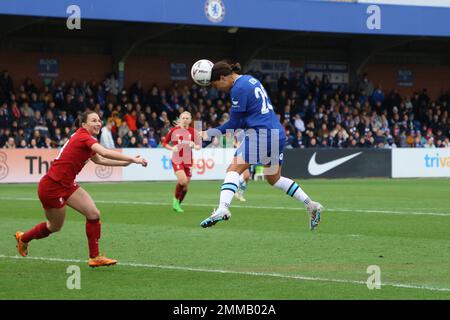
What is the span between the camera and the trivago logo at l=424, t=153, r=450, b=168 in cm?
3844

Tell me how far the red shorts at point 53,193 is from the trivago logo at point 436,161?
96.4 ft

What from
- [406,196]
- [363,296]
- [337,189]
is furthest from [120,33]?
[363,296]

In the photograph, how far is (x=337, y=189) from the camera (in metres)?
28.4

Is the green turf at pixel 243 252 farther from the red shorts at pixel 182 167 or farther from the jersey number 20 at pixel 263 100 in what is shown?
the jersey number 20 at pixel 263 100

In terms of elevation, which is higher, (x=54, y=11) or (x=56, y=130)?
(x=54, y=11)

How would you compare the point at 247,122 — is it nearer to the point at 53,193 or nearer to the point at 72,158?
the point at 72,158

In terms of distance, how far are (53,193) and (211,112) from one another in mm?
26994

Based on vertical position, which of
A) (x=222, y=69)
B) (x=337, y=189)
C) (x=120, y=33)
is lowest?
(x=337, y=189)

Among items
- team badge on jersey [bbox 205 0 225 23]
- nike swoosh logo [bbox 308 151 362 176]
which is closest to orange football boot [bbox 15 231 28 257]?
nike swoosh logo [bbox 308 151 362 176]

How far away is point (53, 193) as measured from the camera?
10.6 m

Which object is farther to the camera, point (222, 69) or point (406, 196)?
point (406, 196)

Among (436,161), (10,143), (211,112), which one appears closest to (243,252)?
(10,143)
